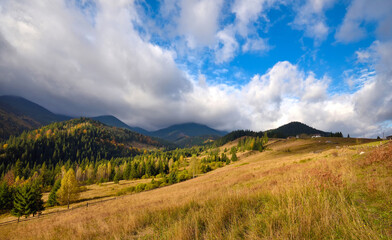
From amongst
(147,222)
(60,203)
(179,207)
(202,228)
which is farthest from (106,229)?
(60,203)

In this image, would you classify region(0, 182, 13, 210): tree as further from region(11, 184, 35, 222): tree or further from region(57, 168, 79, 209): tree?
region(57, 168, 79, 209): tree

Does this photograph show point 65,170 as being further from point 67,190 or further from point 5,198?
point 67,190

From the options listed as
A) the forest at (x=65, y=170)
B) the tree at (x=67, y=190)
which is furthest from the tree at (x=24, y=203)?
the tree at (x=67, y=190)

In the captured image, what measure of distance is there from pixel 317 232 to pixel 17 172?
457 ft

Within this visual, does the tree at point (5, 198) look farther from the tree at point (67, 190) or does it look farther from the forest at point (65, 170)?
the tree at point (67, 190)

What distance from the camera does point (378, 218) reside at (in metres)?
3.02

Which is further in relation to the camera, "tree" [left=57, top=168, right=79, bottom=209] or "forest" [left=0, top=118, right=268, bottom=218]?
"tree" [left=57, top=168, right=79, bottom=209]

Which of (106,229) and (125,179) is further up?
(106,229)

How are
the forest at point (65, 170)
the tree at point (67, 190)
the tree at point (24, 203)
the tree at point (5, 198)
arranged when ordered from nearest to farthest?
the tree at point (24, 203), the tree at point (5, 198), the forest at point (65, 170), the tree at point (67, 190)

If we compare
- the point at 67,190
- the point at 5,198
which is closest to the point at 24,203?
the point at 67,190

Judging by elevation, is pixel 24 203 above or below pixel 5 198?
above

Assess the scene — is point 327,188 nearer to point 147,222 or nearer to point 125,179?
point 147,222

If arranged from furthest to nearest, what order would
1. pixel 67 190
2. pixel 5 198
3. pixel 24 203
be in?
pixel 67 190 → pixel 5 198 → pixel 24 203

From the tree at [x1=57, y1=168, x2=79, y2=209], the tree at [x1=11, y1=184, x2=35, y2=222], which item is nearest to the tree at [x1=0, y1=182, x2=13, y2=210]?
the tree at [x1=11, y1=184, x2=35, y2=222]
